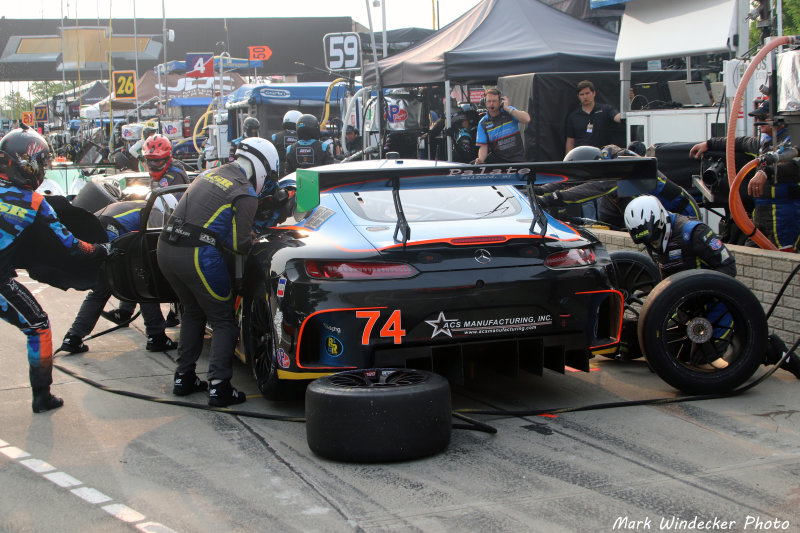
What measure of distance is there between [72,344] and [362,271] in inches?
143

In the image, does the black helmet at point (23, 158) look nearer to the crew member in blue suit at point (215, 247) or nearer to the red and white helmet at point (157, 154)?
the crew member in blue suit at point (215, 247)

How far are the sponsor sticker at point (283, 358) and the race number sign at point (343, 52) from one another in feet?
43.6

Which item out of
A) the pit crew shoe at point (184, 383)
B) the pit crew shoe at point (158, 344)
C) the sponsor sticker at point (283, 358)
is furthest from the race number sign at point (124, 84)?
the sponsor sticker at point (283, 358)

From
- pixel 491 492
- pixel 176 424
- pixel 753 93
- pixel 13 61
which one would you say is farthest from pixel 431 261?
pixel 13 61

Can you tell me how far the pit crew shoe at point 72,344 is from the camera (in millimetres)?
7695

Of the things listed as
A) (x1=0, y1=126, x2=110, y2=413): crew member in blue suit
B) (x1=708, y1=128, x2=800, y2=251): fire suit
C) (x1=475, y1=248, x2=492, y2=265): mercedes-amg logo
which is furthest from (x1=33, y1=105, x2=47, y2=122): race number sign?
(x1=475, y1=248, x2=492, y2=265): mercedes-amg logo

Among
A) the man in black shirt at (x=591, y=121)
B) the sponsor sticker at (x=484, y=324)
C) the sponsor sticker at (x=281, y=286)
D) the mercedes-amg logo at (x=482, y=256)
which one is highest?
the man in black shirt at (x=591, y=121)

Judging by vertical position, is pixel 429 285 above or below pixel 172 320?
above

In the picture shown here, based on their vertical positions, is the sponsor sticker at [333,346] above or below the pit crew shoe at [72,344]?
above

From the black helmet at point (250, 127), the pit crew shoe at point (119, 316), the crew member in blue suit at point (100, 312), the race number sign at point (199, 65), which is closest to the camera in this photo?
the crew member in blue suit at point (100, 312)

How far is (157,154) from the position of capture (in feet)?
26.8

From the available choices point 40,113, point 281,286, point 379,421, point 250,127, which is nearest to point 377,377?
point 379,421

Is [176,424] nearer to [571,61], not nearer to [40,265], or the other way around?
[40,265]

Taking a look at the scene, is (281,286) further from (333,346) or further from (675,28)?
(675,28)
